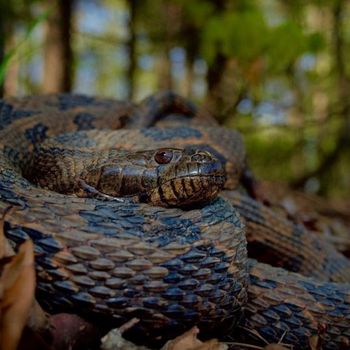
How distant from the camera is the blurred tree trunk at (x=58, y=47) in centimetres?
862

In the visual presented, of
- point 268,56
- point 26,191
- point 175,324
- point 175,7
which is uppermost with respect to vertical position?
point 175,7

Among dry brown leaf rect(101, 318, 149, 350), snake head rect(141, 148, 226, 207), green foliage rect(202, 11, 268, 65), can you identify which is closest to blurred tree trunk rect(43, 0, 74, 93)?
green foliage rect(202, 11, 268, 65)

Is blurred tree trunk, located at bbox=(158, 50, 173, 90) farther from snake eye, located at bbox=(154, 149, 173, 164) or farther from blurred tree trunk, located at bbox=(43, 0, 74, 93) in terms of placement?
snake eye, located at bbox=(154, 149, 173, 164)

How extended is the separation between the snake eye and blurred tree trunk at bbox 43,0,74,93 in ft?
20.0

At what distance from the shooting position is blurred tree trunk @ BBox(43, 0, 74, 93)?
8625 millimetres

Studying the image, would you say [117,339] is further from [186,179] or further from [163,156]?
[163,156]

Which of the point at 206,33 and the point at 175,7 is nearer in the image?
the point at 206,33

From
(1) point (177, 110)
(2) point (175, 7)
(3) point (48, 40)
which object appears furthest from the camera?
(2) point (175, 7)

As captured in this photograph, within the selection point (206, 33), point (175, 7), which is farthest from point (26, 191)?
point (175, 7)

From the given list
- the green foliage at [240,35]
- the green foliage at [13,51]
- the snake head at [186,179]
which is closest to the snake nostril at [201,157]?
the snake head at [186,179]

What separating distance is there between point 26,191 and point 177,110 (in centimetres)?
351

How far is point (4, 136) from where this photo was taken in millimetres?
3869

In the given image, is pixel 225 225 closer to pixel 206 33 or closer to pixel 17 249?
pixel 17 249

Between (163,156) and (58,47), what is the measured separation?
634 cm
